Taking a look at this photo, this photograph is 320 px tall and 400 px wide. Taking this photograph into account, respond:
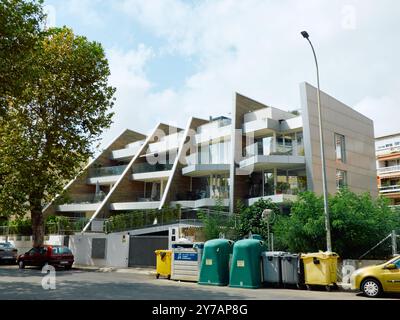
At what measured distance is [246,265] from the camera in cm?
1538

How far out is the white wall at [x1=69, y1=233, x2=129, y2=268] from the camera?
85.8ft

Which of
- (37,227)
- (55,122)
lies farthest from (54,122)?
(37,227)

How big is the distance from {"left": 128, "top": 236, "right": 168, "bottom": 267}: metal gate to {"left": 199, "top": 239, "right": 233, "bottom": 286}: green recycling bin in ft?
26.0

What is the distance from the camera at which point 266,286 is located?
52.2ft

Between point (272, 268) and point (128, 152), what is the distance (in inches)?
1176

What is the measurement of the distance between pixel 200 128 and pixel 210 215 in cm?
1250

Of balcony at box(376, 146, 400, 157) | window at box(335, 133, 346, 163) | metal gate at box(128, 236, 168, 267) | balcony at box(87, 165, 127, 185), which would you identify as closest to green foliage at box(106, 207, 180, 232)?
metal gate at box(128, 236, 168, 267)

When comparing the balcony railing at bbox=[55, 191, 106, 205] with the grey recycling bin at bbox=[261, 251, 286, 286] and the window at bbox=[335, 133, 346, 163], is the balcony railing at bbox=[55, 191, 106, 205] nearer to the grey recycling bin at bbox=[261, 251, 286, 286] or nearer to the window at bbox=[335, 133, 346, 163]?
the window at bbox=[335, 133, 346, 163]

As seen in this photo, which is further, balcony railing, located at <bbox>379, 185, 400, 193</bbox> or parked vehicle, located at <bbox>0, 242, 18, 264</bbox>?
balcony railing, located at <bbox>379, 185, 400, 193</bbox>

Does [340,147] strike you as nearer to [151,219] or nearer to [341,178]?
[341,178]

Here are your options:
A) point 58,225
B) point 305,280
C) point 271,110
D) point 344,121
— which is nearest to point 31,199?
point 58,225

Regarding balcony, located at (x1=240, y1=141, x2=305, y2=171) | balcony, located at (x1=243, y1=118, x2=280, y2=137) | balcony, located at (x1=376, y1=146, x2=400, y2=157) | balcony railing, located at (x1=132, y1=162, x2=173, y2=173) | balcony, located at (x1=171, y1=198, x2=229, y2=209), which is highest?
balcony, located at (x1=376, y1=146, x2=400, y2=157)

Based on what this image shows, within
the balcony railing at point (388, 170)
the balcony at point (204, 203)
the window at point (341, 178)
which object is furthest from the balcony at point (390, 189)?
the balcony at point (204, 203)

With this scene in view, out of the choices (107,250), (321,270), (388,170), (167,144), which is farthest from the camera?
(388,170)
